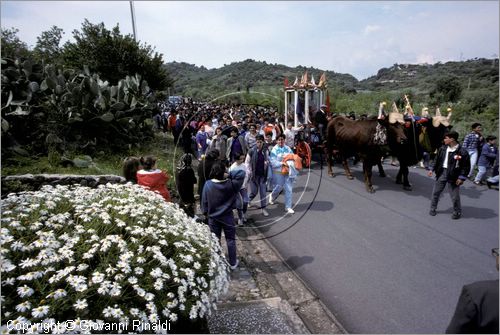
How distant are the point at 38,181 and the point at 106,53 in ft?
36.6

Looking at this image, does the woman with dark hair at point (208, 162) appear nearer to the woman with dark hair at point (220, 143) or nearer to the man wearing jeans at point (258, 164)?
the man wearing jeans at point (258, 164)

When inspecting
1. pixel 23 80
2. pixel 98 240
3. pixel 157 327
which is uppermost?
pixel 23 80

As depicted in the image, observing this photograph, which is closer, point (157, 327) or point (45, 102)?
point (157, 327)

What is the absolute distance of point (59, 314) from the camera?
2.44 m

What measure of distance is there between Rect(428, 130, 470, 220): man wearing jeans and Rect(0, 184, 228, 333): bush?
5.32 metres

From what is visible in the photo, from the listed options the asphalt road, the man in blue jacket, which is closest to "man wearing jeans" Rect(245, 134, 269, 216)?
the asphalt road

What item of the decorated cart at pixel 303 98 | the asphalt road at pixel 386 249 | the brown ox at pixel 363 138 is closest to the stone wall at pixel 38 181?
the asphalt road at pixel 386 249

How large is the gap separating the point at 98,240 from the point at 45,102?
28.3ft

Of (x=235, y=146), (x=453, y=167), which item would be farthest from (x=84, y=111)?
(x=453, y=167)

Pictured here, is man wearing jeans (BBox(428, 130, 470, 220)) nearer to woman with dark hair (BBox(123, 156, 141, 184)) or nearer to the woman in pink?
the woman in pink

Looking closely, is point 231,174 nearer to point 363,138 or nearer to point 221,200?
point 221,200

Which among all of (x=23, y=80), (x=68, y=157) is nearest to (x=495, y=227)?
(x=68, y=157)

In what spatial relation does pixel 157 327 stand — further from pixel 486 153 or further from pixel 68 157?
pixel 486 153

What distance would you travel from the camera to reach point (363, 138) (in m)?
9.19
